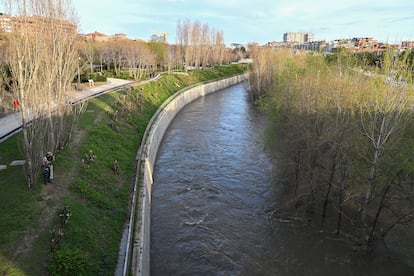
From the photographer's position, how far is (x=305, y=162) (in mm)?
14406

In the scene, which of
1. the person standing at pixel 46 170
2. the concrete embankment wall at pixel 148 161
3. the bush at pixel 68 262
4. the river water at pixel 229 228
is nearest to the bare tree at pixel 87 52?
the concrete embankment wall at pixel 148 161

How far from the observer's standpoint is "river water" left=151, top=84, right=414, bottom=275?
11555 mm

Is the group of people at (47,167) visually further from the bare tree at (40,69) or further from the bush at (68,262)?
the bush at (68,262)

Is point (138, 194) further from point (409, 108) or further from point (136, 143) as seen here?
point (409, 108)

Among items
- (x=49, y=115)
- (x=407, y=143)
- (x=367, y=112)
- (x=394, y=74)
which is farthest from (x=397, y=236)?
(x=49, y=115)

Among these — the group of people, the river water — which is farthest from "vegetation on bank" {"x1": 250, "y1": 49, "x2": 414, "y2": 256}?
the group of people

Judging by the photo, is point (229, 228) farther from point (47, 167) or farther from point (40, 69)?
point (40, 69)

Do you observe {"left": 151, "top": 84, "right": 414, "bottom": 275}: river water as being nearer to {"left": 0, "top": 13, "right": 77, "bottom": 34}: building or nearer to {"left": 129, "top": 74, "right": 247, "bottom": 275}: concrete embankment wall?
{"left": 129, "top": 74, "right": 247, "bottom": 275}: concrete embankment wall

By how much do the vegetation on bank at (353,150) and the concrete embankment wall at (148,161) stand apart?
254 inches

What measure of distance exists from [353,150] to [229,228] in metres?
6.00

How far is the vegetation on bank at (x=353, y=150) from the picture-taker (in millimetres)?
10812

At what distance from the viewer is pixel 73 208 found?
10430mm

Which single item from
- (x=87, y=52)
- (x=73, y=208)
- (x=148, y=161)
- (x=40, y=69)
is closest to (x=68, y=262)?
(x=73, y=208)

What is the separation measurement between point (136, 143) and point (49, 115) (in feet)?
26.5
